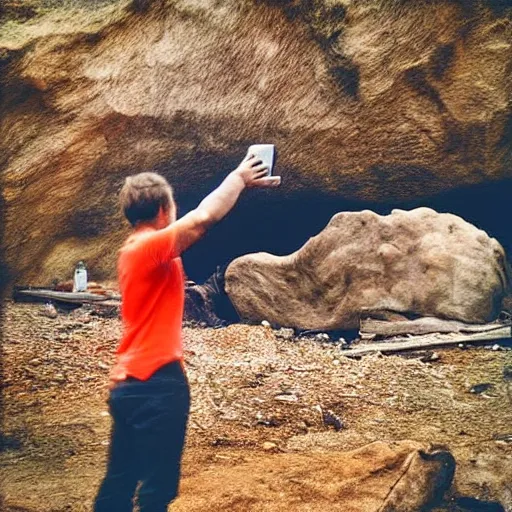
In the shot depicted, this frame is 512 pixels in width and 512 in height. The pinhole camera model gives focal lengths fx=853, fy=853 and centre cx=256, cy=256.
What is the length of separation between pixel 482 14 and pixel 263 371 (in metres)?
2.15

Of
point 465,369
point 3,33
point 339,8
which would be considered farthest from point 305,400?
point 3,33

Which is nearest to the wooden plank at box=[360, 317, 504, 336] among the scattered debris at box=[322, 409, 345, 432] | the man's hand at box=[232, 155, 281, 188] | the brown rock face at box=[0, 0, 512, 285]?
the scattered debris at box=[322, 409, 345, 432]

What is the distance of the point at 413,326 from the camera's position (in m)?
3.58

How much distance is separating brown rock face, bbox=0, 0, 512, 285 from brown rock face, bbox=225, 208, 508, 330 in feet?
0.79

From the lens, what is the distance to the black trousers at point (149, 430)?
2.83 meters

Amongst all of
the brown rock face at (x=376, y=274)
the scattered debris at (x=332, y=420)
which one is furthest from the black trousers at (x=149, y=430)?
the brown rock face at (x=376, y=274)

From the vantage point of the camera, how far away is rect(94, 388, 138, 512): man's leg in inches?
113

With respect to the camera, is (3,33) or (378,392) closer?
(378,392)

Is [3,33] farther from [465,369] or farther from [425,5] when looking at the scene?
[465,369]

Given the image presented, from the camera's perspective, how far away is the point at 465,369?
3.51m

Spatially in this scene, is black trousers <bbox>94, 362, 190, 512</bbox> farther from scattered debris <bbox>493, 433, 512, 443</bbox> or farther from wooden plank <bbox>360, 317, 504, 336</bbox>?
scattered debris <bbox>493, 433, 512, 443</bbox>

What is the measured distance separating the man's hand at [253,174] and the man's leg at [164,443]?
74cm

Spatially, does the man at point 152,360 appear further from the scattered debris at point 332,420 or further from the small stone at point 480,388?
the small stone at point 480,388

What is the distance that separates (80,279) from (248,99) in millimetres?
1177
